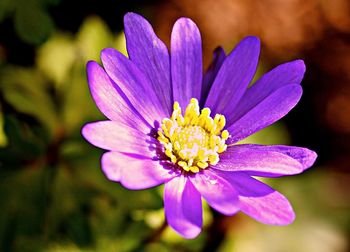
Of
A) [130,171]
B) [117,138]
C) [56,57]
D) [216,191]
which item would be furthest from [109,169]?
[56,57]

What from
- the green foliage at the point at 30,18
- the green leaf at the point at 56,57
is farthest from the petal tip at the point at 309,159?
the green leaf at the point at 56,57

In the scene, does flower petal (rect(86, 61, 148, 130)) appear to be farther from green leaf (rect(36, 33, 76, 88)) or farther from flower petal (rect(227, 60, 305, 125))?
green leaf (rect(36, 33, 76, 88))

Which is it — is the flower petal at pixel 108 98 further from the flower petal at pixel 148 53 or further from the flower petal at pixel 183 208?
the flower petal at pixel 183 208

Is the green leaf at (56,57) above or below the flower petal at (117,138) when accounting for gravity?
below

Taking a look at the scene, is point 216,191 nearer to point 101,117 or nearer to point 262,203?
point 262,203

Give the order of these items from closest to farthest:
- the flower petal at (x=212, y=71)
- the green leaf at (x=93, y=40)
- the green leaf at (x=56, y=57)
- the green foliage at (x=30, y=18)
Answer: the flower petal at (x=212, y=71)
the green foliage at (x=30, y=18)
the green leaf at (x=93, y=40)
the green leaf at (x=56, y=57)

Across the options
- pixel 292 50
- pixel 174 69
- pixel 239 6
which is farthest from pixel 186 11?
pixel 174 69
